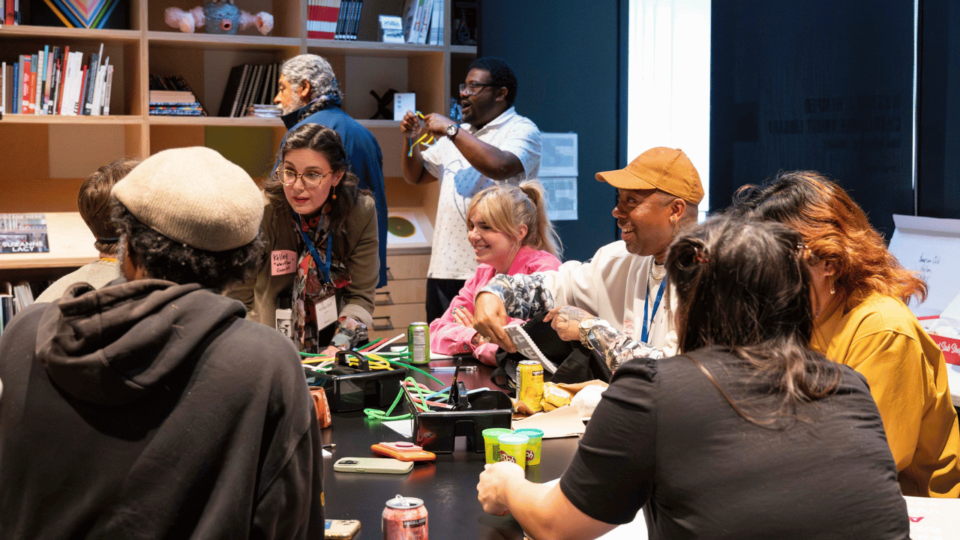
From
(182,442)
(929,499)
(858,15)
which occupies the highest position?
(858,15)

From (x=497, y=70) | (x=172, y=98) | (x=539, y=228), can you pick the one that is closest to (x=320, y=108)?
(x=497, y=70)

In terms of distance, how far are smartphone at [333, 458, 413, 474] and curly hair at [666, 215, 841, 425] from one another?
764 millimetres

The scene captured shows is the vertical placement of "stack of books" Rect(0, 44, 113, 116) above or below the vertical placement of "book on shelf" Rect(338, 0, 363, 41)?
below

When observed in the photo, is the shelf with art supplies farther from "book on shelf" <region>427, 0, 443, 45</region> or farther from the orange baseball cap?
the orange baseball cap

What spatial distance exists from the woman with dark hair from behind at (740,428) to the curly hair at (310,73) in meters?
2.80

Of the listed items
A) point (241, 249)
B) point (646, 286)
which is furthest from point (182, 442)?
point (646, 286)

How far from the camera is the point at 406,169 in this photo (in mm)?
4402

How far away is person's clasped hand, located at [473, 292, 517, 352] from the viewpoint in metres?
2.56

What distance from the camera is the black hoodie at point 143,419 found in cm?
103

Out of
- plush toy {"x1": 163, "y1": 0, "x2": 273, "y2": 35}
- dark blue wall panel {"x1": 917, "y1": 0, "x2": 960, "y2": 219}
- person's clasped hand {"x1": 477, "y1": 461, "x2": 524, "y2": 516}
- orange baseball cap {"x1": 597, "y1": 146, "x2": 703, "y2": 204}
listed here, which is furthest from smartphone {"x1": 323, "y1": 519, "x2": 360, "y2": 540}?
plush toy {"x1": 163, "y1": 0, "x2": 273, "y2": 35}

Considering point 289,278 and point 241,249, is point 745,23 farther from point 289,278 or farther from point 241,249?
point 241,249

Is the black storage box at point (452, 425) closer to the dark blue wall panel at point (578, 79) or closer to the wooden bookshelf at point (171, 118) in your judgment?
the wooden bookshelf at point (171, 118)

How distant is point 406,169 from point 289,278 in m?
1.71

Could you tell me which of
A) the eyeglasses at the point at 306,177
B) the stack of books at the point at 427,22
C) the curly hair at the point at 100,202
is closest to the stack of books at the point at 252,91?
the stack of books at the point at 427,22
